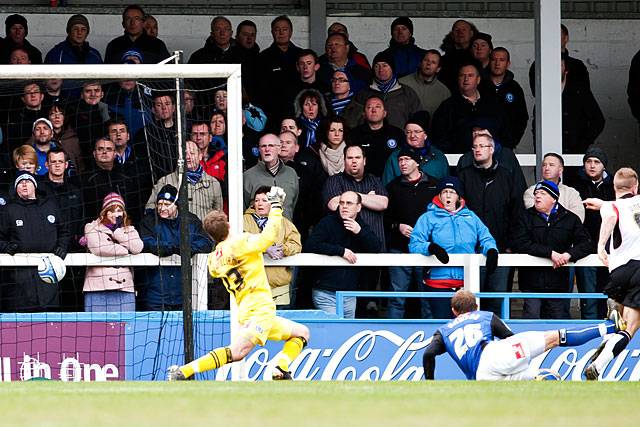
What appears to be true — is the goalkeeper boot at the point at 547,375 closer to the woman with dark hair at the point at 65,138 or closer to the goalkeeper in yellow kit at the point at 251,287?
the goalkeeper in yellow kit at the point at 251,287

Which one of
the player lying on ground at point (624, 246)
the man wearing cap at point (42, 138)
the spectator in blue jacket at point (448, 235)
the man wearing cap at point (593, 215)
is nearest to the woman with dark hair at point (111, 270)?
the man wearing cap at point (42, 138)

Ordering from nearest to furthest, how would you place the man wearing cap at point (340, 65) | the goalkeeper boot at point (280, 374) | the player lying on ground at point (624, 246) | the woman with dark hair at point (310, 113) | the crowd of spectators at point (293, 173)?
the goalkeeper boot at point (280, 374)
the player lying on ground at point (624, 246)
the crowd of spectators at point (293, 173)
the woman with dark hair at point (310, 113)
the man wearing cap at point (340, 65)

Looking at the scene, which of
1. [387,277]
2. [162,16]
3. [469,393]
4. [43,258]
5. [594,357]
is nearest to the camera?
[469,393]

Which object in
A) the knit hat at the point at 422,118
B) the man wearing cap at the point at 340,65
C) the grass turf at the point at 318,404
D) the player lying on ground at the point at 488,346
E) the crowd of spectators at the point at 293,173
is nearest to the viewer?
the grass turf at the point at 318,404

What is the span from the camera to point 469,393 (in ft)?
26.5

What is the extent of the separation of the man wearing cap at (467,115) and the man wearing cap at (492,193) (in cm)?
110

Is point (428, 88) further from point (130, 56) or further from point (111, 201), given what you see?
point (111, 201)

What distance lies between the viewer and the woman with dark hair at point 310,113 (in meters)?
13.8

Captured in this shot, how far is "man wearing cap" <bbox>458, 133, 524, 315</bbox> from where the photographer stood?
1320 cm

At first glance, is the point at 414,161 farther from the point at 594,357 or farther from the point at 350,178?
the point at 594,357

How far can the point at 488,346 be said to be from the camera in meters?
10.6

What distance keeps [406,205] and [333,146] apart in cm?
96

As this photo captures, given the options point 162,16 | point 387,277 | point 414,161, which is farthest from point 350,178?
point 162,16

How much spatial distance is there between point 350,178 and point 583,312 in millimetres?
2549
